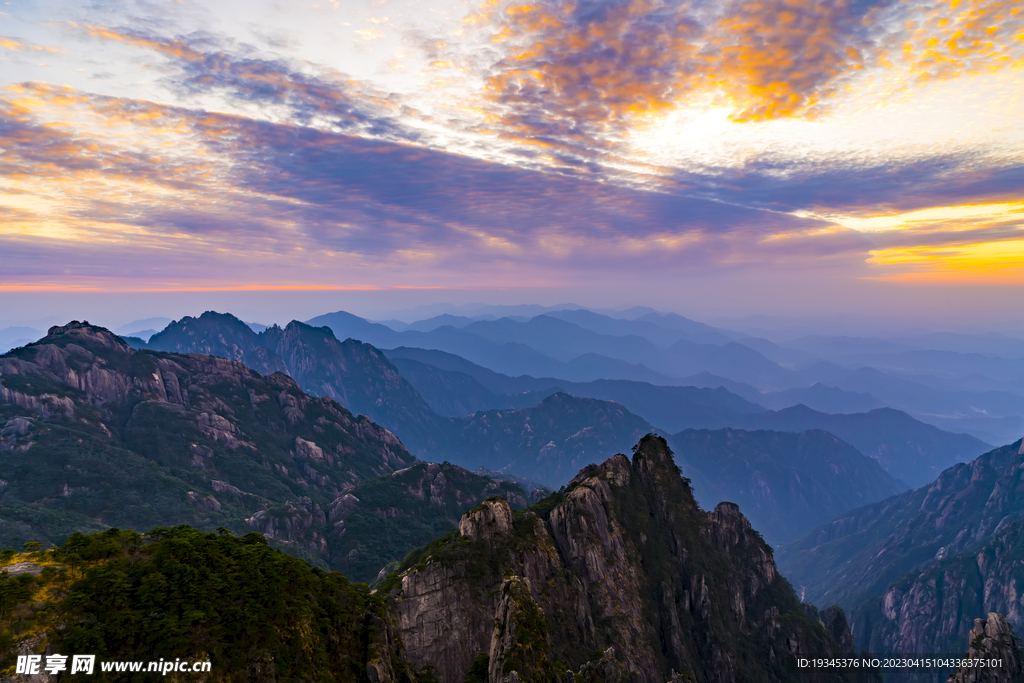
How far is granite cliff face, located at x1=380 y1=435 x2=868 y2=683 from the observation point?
70375mm

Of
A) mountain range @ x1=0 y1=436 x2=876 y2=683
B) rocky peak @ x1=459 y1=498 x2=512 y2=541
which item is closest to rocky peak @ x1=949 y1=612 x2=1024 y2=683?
mountain range @ x1=0 y1=436 x2=876 y2=683

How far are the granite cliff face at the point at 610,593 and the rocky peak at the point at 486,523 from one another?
189 mm

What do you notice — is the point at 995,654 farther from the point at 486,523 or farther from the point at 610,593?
the point at 486,523

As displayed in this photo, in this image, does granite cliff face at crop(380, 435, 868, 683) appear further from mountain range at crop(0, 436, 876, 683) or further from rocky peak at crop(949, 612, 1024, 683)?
rocky peak at crop(949, 612, 1024, 683)

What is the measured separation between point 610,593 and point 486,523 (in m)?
28.4

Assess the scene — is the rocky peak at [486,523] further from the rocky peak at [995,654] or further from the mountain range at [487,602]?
the rocky peak at [995,654]

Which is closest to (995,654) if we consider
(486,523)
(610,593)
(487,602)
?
(610,593)

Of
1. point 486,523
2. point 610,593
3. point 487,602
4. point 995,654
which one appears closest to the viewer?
point 487,602

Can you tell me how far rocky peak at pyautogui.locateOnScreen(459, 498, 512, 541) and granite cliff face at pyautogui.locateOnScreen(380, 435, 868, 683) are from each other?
0.19 meters

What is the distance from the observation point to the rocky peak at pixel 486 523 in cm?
8400

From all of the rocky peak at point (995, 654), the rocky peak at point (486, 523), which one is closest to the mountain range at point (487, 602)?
the rocky peak at point (486, 523)

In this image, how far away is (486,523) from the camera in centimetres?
8538

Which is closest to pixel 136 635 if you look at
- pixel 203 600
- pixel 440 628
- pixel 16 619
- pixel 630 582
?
pixel 203 600

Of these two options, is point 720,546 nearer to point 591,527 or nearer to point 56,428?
point 591,527
